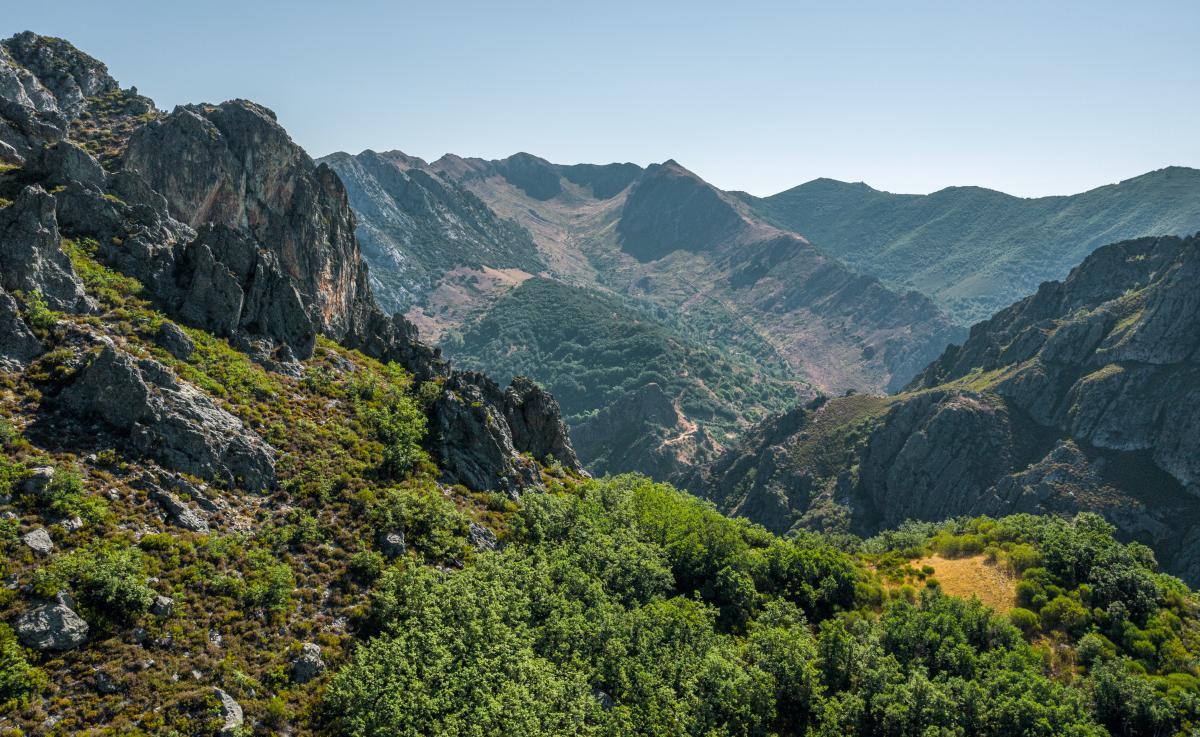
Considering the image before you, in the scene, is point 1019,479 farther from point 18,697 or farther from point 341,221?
point 18,697

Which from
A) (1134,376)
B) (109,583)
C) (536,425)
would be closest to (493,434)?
(536,425)

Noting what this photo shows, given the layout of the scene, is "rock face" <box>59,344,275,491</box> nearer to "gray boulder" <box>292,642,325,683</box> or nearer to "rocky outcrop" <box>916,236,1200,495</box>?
"gray boulder" <box>292,642,325,683</box>

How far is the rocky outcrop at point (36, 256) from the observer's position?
4722cm

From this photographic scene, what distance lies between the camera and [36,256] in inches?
1918

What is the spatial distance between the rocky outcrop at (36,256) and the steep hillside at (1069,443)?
566 ft

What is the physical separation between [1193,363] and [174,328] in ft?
696

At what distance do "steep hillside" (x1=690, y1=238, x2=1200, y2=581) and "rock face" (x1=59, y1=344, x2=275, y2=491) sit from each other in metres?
163

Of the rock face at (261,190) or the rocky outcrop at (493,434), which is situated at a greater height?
the rock face at (261,190)

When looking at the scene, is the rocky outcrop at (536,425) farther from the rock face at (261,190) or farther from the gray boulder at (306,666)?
the gray boulder at (306,666)

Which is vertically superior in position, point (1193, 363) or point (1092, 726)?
point (1193, 363)

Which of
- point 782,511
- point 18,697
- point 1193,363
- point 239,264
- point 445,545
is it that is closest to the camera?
point 18,697

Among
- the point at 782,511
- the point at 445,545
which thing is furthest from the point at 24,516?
the point at 782,511

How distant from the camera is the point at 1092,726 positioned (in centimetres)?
4522

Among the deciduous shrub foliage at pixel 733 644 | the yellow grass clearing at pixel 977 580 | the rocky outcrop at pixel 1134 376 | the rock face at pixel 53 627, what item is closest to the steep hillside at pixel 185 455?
the rock face at pixel 53 627
